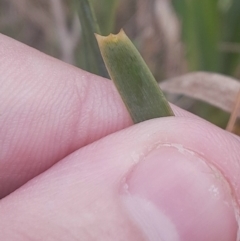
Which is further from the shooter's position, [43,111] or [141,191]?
[43,111]

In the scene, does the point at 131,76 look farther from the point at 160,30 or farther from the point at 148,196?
the point at 160,30

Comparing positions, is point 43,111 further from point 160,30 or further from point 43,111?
point 160,30

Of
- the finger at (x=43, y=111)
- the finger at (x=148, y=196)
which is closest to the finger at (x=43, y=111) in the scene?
the finger at (x=43, y=111)

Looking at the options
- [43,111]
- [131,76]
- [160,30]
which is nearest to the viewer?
[131,76]

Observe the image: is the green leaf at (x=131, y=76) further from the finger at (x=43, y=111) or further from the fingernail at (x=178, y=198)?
the finger at (x=43, y=111)

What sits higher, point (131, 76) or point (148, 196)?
point (131, 76)

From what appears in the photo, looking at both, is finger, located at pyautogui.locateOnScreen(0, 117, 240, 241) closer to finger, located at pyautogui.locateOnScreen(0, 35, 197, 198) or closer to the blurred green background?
finger, located at pyautogui.locateOnScreen(0, 35, 197, 198)

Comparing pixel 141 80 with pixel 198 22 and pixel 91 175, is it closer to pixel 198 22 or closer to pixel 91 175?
pixel 91 175

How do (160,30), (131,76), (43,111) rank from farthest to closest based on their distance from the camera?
(160,30) → (43,111) → (131,76)

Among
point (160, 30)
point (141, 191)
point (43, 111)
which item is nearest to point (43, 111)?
point (43, 111)

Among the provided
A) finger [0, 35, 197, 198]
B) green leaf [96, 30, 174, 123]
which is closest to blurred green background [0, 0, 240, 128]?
finger [0, 35, 197, 198]
